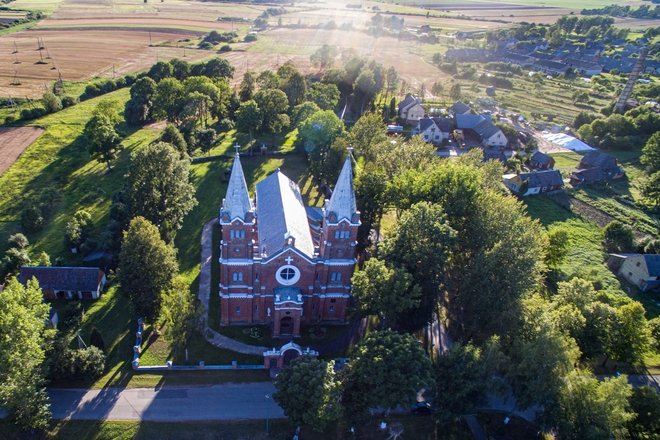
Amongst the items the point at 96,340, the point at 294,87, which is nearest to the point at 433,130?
the point at 294,87

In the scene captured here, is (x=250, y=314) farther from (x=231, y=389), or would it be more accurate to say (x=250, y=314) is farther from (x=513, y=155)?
(x=513, y=155)

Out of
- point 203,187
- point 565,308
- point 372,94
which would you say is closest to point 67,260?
point 203,187

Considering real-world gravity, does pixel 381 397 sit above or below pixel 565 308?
below

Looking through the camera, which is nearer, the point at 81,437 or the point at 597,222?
the point at 81,437

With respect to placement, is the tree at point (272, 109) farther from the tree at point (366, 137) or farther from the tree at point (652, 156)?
the tree at point (652, 156)

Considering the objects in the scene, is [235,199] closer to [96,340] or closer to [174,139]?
[96,340]

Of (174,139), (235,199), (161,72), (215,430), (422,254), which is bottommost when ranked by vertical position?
(215,430)

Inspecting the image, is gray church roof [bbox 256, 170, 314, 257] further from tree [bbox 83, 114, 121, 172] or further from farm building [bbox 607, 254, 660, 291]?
farm building [bbox 607, 254, 660, 291]
